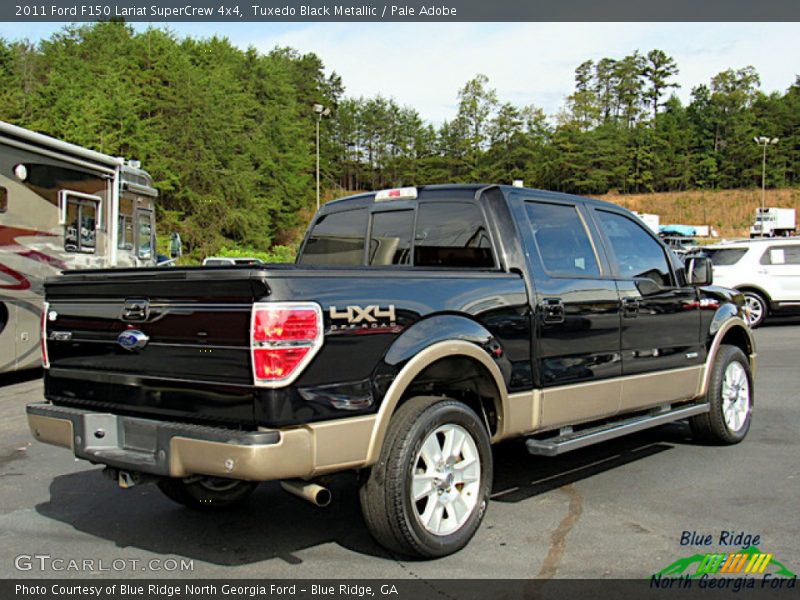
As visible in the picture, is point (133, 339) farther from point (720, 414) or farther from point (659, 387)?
point (720, 414)

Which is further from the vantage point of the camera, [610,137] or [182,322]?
[610,137]

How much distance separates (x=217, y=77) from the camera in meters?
56.9

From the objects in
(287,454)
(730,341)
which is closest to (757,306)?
(730,341)

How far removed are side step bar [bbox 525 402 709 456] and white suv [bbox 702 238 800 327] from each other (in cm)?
1165

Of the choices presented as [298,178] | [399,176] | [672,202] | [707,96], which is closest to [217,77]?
[298,178]

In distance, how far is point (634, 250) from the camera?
19.6 feet

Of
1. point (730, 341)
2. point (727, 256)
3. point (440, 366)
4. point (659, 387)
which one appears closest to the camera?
point (440, 366)

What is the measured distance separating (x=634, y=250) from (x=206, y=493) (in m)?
3.56

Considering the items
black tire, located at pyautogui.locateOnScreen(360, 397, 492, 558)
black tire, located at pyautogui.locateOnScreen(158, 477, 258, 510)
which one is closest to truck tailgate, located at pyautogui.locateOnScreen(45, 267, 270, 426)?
black tire, located at pyautogui.locateOnScreen(360, 397, 492, 558)

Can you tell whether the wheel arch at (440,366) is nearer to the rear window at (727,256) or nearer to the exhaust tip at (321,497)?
the exhaust tip at (321,497)

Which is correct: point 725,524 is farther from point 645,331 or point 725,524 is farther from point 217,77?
point 217,77

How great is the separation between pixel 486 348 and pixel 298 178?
229 feet

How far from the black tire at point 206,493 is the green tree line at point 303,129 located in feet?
138

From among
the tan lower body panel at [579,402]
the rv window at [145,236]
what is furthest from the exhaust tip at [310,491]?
→ the rv window at [145,236]
